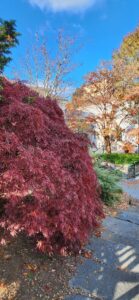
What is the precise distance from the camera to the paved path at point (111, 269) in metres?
2.73

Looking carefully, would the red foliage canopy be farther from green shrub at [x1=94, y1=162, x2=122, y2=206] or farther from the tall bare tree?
the tall bare tree

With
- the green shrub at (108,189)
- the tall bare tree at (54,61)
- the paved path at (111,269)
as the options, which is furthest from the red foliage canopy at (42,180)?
the tall bare tree at (54,61)

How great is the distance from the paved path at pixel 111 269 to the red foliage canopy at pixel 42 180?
379mm

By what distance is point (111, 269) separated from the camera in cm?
318

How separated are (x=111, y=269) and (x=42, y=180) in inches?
65.4

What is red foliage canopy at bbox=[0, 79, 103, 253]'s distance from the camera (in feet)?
7.74

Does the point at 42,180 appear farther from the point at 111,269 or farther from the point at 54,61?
the point at 54,61

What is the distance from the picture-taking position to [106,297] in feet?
→ 8.76

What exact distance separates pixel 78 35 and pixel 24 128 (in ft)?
48.7

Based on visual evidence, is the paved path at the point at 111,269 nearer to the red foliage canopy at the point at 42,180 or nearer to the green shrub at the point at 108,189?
the red foliage canopy at the point at 42,180

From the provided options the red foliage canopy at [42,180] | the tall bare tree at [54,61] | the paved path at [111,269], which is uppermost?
the tall bare tree at [54,61]

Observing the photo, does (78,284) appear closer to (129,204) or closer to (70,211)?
(70,211)

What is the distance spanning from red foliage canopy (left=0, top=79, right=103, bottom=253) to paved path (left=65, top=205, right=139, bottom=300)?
38cm

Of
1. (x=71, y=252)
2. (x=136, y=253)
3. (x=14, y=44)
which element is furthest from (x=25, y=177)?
(x=136, y=253)
